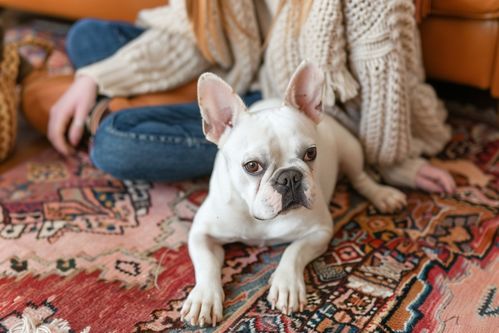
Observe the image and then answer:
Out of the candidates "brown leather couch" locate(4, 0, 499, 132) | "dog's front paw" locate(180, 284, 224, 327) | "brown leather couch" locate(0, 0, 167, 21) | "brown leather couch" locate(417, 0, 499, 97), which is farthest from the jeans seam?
"brown leather couch" locate(0, 0, 167, 21)

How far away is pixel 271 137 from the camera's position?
2.68ft

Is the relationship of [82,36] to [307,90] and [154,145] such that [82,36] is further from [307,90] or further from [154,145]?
[307,90]

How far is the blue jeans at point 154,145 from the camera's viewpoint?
114 cm

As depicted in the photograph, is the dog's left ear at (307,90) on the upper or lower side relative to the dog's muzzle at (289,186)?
upper

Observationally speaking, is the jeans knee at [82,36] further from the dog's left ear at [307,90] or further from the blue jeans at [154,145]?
the dog's left ear at [307,90]

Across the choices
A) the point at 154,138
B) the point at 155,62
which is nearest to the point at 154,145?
the point at 154,138

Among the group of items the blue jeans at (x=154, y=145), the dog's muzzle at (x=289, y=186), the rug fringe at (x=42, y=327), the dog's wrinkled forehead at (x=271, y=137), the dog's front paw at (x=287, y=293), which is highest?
the dog's wrinkled forehead at (x=271, y=137)

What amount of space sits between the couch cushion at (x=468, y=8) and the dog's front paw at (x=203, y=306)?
83cm

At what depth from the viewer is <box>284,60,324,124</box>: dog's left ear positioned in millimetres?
835

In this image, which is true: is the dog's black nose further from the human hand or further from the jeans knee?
the jeans knee

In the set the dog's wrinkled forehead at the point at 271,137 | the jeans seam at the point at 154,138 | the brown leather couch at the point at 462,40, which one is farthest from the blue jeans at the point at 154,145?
the brown leather couch at the point at 462,40

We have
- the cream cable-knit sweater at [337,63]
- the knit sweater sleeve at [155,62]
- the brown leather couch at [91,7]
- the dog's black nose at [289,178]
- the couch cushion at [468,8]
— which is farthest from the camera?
the brown leather couch at [91,7]

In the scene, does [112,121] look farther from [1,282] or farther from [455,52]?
[455,52]

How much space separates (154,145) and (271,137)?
1.29ft
